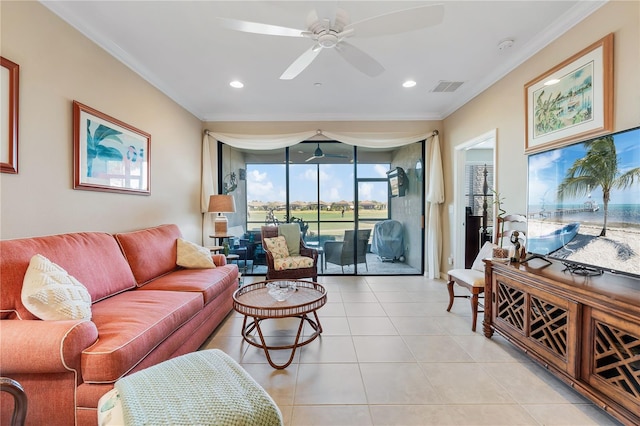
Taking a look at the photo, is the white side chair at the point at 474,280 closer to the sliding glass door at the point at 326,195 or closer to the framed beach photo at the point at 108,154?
the sliding glass door at the point at 326,195

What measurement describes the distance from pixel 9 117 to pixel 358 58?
2.49 metres

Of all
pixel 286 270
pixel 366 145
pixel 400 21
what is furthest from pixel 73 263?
pixel 366 145

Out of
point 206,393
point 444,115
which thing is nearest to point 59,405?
point 206,393

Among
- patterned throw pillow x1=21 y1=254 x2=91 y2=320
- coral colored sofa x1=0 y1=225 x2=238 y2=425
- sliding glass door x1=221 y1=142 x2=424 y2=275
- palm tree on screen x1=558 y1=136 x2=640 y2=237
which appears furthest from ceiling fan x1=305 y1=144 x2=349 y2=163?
patterned throw pillow x1=21 y1=254 x2=91 y2=320

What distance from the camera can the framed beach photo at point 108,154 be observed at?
2.30 m

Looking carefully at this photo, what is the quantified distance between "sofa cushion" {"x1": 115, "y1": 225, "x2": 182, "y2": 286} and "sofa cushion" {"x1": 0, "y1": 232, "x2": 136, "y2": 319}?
11 centimetres

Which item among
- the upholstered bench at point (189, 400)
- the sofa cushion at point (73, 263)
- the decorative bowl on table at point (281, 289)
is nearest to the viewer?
the upholstered bench at point (189, 400)

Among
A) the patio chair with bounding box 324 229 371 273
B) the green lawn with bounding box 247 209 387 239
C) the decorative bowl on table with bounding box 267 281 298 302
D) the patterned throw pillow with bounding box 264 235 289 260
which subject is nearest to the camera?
the decorative bowl on table with bounding box 267 281 298 302

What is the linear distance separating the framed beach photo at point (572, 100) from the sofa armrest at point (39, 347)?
356cm

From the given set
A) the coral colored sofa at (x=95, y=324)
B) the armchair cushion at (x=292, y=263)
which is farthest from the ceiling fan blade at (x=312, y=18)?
the armchair cushion at (x=292, y=263)

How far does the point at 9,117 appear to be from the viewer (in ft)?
5.79

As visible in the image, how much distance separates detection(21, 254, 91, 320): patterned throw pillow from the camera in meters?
1.49

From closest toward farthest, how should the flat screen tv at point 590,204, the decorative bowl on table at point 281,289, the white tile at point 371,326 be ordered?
the flat screen tv at point 590,204 < the decorative bowl on table at point 281,289 < the white tile at point 371,326

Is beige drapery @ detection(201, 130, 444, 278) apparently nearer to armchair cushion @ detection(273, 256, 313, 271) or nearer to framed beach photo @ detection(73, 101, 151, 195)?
framed beach photo @ detection(73, 101, 151, 195)
